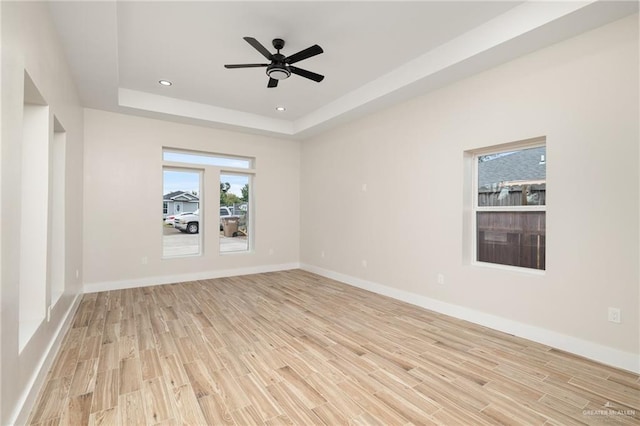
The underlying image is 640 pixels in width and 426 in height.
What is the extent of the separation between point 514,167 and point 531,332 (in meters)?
1.75

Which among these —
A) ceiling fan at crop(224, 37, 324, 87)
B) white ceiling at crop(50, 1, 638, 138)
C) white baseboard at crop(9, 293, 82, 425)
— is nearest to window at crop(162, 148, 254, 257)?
white ceiling at crop(50, 1, 638, 138)

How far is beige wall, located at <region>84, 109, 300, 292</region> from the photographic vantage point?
15.6 feet

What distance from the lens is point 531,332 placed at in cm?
299

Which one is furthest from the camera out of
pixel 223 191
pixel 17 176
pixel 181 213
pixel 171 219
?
pixel 223 191

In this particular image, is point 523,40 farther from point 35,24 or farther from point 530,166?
point 35,24

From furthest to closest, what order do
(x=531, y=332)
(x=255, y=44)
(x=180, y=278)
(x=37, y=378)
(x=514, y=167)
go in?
(x=180, y=278), (x=514, y=167), (x=531, y=332), (x=255, y=44), (x=37, y=378)

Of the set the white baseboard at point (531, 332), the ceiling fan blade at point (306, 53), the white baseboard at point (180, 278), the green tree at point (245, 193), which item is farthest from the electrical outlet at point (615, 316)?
the green tree at point (245, 193)

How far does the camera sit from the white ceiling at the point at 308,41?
2.68 metres

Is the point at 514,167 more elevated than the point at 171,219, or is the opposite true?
the point at 514,167

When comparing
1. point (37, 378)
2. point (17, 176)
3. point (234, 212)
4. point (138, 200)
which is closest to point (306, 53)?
point (17, 176)

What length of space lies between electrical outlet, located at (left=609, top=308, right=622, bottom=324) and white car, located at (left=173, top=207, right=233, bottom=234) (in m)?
5.77

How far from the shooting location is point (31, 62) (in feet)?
6.51

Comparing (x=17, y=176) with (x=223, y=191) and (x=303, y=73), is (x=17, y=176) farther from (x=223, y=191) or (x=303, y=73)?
(x=223, y=191)

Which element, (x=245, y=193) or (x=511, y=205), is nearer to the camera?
(x=511, y=205)
